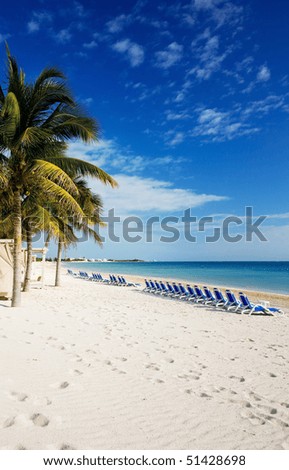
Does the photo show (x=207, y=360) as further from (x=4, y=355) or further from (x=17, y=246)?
(x=17, y=246)

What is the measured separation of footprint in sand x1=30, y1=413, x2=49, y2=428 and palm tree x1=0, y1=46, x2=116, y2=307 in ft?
20.6

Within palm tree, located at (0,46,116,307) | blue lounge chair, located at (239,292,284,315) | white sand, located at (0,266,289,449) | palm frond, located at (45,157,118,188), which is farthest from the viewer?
blue lounge chair, located at (239,292,284,315)

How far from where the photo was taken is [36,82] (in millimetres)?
8875

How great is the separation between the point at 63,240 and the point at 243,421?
16.3m

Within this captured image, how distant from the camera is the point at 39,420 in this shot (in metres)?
2.70

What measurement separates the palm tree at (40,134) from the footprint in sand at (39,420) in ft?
20.6

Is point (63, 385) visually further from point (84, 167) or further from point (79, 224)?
point (79, 224)

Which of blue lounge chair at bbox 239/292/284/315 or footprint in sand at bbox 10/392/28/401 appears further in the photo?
blue lounge chair at bbox 239/292/284/315

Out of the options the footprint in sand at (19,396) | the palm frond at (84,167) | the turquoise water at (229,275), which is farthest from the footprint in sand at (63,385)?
the turquoise water at (229,275)

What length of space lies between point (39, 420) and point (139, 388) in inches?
46.6

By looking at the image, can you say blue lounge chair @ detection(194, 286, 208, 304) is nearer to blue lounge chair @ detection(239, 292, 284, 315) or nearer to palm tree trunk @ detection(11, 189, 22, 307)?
blue lounge chair @ detection(239, 292, 284, 315)

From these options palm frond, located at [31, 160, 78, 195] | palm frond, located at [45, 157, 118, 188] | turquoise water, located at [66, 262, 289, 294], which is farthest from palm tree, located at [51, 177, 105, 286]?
turquoise water, located at [66, 262, 289, 294]

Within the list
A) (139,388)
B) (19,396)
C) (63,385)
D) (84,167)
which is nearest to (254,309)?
(84,167)

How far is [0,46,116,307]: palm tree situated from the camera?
339 inches
